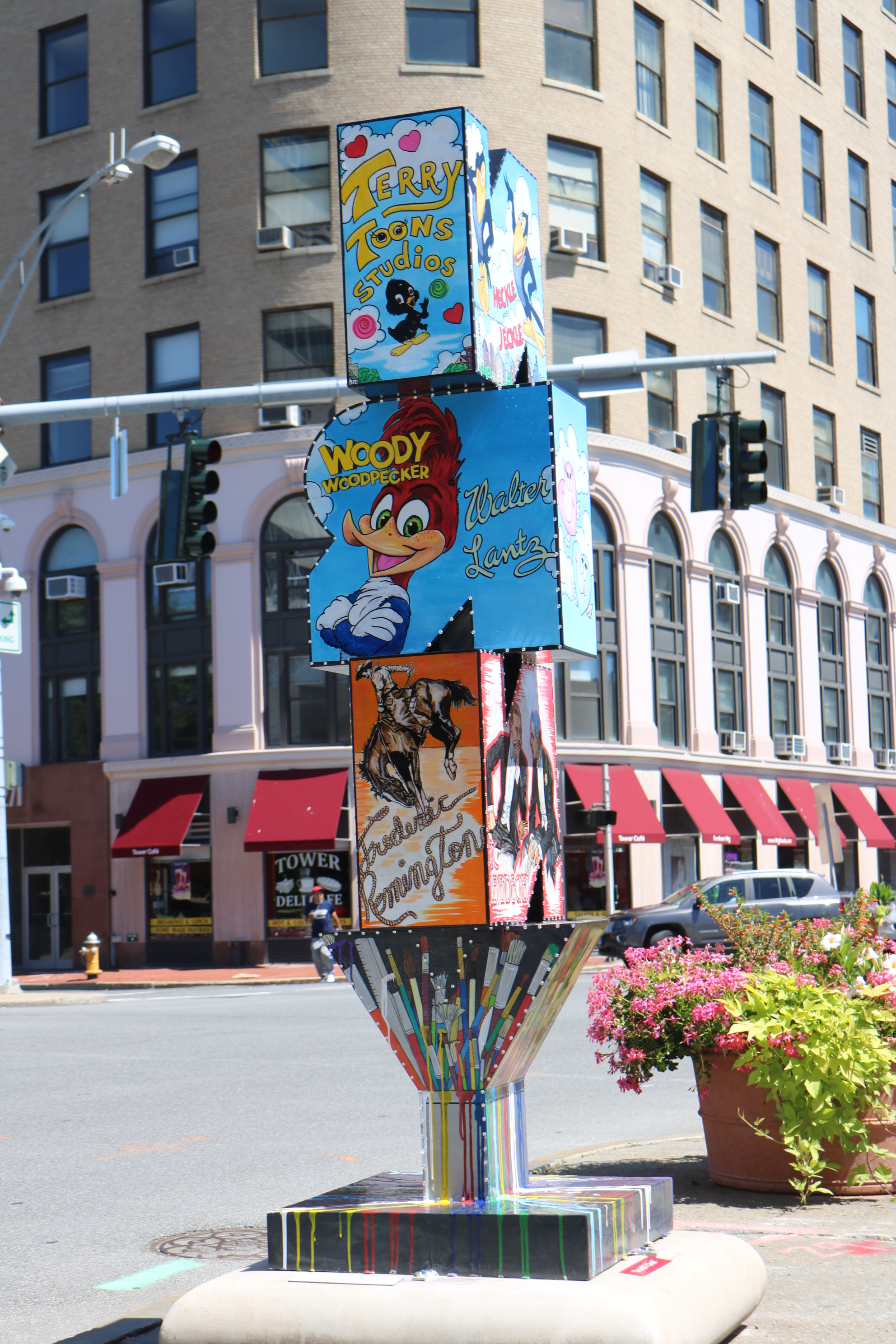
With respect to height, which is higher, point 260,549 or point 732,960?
point 260,549

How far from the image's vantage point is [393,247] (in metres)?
5.63

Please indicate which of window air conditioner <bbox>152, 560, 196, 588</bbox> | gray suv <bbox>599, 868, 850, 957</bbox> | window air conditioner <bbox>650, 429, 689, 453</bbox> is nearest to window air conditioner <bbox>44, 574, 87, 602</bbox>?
window air conditioner <bbox>152, 560, 196, 588</bbox>

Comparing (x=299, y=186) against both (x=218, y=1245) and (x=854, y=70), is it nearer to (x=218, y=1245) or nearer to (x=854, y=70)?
(x=854, y=70)

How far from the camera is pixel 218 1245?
294 inches

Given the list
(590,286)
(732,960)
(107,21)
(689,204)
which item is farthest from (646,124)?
(732,960)

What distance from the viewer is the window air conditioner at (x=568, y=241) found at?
3559 cm

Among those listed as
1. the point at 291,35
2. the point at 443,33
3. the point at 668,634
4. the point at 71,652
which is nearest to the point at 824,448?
the point at 668,634

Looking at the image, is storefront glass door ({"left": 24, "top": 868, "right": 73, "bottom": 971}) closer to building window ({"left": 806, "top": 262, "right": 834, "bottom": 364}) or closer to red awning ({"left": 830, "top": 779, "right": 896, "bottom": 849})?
red awning ({"left": 830, "top": 779, "right": 896, "bottom": 849})

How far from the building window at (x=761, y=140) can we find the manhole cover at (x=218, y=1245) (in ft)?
133

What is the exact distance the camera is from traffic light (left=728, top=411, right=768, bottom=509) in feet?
49.7

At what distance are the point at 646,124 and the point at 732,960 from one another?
34.2m

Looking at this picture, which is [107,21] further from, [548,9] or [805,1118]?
[805,1118]

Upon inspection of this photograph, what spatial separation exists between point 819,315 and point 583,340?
13.4 m

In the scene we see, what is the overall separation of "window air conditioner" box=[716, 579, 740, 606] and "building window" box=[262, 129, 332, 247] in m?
13.8
